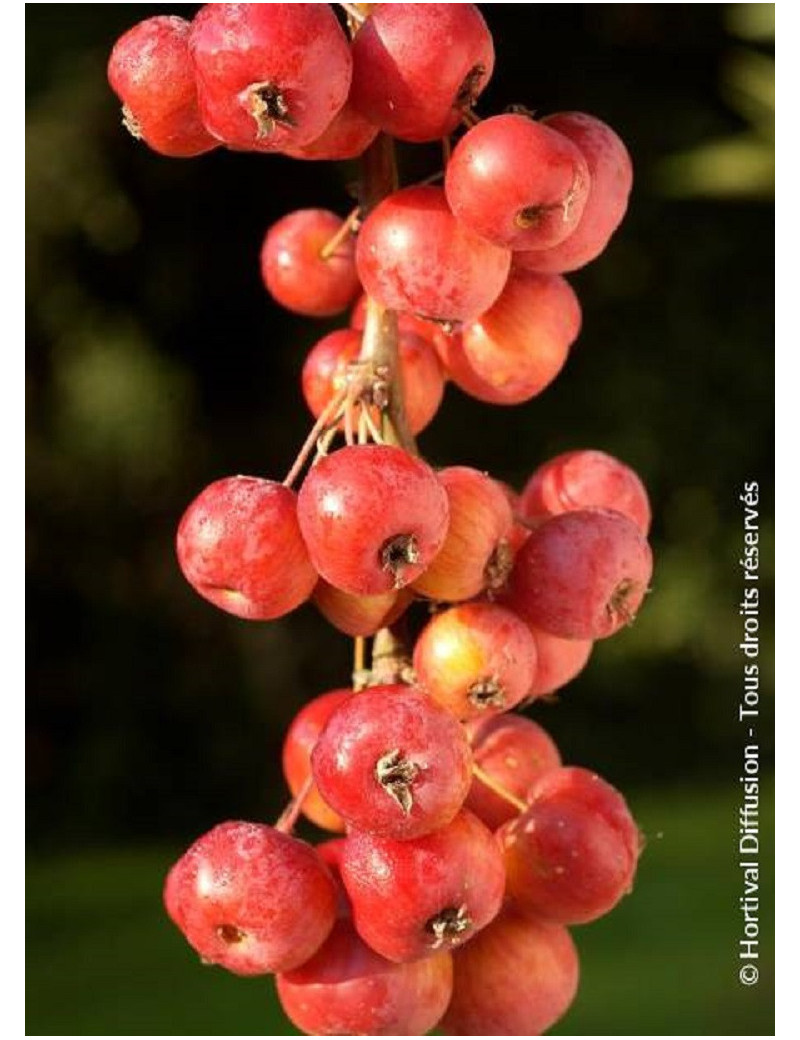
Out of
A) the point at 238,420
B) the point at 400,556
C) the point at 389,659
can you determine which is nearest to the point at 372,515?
the point at 400,556

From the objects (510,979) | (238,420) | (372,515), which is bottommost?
(510,979)

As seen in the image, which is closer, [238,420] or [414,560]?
[414,560]

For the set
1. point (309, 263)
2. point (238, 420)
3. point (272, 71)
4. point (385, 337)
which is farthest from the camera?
point (238, 420)

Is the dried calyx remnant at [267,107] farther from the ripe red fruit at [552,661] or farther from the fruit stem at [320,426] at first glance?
the ripe red fruit at [552,661]

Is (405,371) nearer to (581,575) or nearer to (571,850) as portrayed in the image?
(581,575)

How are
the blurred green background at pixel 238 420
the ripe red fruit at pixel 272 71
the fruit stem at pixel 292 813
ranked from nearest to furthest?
the ripe red fruit at pixel 272 71 < the fruit stem at pixel 292 813 < the blurred green background at pixel 238 420

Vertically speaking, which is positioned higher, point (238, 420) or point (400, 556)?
point (238, 420)

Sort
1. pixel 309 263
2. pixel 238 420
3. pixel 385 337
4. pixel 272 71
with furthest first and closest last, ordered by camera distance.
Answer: pixel 238 420, pixel 309 263, pixel 385 337, pixel 272 71

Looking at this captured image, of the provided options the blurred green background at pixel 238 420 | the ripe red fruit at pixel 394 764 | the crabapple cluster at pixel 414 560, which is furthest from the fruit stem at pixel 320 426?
the blurred green background at pixel 238 420
